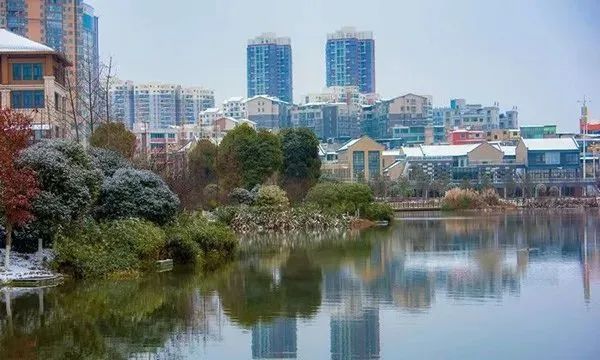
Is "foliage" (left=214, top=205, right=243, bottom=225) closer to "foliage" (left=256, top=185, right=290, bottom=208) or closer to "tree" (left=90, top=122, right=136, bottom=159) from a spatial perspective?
"foliage" (left=256, top=185, right=290, bottom=208)

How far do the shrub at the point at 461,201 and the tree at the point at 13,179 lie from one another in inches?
1871

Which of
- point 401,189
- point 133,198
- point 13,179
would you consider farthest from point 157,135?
point 13,179

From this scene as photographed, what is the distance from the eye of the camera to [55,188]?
20875 mm

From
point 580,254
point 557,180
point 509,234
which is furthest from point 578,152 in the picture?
point 580,254

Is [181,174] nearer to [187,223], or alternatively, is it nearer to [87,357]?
[187,223]

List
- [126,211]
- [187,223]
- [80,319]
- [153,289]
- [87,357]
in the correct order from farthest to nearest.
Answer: [187,223]
[126,211]
[153,289]
[80,319]
[87,357]

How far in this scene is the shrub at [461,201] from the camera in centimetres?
6562

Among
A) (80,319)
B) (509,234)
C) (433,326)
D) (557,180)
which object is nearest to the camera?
(433,326)

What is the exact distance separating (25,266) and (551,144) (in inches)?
2984

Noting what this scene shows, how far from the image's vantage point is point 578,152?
90062 mm

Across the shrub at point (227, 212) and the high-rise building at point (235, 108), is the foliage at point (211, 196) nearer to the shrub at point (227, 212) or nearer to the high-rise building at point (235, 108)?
the shrub at point (227, 212)

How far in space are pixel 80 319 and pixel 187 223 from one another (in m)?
10.3

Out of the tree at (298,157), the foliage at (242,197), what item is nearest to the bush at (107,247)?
the foliage at (242,197)

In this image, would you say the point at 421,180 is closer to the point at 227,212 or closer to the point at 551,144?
the point at 551,144
